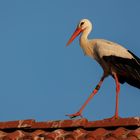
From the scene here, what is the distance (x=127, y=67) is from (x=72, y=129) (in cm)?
304

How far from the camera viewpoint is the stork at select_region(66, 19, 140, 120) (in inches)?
356

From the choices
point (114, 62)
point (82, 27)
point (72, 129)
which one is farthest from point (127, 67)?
point (72, 129)

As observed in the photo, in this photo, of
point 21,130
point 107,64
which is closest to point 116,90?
point 107,64

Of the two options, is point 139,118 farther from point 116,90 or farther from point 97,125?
point 116,90

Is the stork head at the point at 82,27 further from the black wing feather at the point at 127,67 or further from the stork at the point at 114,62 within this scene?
the black wing feather at the point at 127,67

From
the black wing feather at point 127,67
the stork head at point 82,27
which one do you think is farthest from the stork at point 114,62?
the stork head at point 82,27

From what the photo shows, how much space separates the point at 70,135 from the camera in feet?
19.7

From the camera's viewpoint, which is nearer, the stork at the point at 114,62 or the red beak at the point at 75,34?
the stork at the point at 114,62

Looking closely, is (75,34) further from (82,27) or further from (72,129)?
(72,129)

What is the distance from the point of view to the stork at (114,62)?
904 centimetres

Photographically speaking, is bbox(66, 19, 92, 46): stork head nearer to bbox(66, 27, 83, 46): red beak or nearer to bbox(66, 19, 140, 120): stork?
bbox(66, 27, 83, 46): red beak

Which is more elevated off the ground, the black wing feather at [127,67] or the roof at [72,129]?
the black wing feather at [127,67]

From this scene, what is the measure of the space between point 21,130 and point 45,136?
392mm

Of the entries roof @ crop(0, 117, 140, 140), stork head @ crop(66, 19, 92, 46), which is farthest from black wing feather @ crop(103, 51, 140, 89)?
roof @ crop(0, 117, 140, 140)
